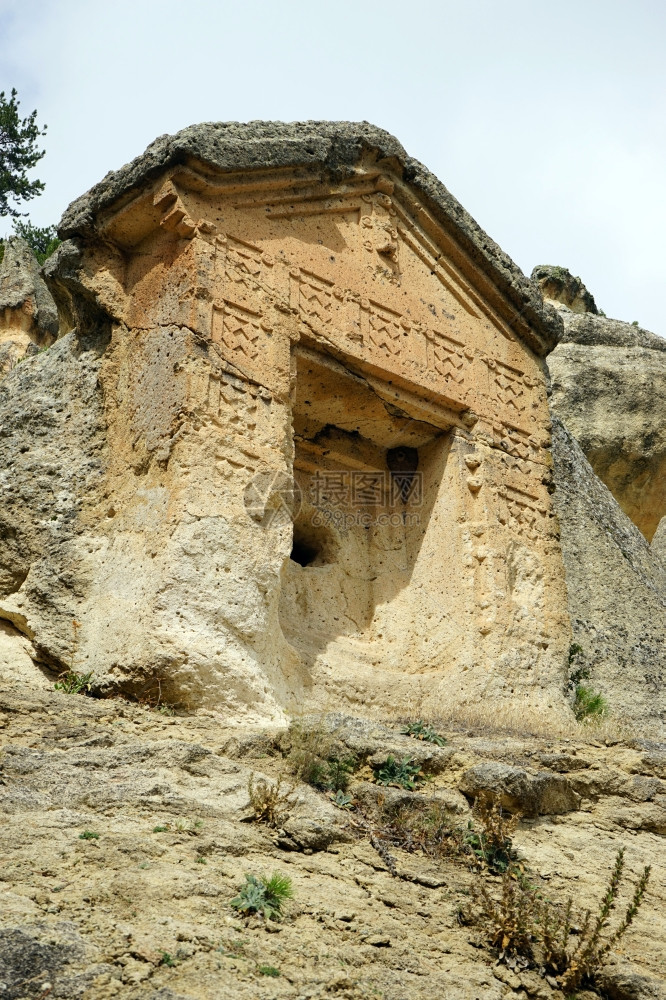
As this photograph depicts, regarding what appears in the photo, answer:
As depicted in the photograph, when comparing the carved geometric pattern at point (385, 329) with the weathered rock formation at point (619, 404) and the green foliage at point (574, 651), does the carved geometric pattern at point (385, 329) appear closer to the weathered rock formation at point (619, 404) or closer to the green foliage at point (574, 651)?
the green foliage at point (574, 651)

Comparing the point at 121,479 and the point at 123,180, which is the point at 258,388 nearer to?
the point at 121,479

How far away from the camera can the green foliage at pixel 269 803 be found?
5.42 metres

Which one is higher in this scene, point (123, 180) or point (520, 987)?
point (123, 180)

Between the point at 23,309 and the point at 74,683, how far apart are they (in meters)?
9.78

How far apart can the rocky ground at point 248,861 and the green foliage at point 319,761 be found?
8 cm

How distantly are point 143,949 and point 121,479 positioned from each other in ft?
14.1

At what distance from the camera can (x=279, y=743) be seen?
619cm

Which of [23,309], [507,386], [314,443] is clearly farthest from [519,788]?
[23,309]

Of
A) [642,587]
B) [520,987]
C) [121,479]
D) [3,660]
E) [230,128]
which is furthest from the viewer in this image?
[642,587]

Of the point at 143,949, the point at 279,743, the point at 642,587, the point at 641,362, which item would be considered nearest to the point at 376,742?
the point at 279,743

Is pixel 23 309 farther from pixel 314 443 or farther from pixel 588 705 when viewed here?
pixel 588 705

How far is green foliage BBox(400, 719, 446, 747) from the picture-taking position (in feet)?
22.0

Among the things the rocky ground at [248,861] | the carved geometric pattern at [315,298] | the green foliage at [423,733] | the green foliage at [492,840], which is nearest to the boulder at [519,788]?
the rocky ground at [248,861]

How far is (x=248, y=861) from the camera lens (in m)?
4.96
